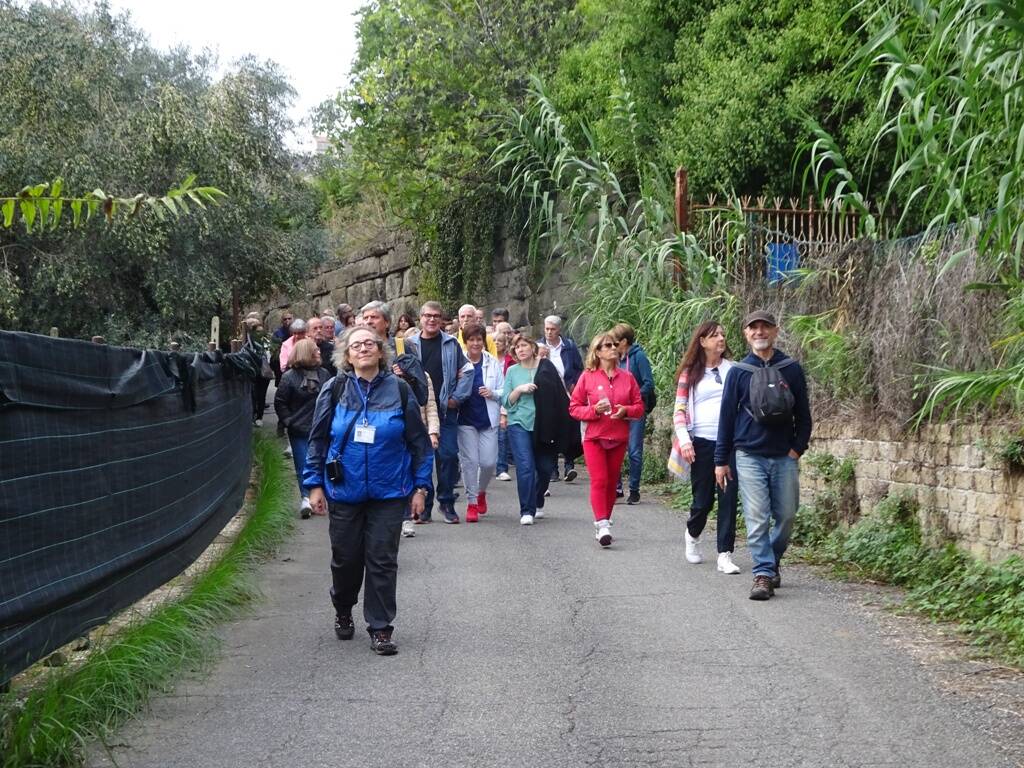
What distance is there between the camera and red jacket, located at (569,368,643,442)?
10.5m

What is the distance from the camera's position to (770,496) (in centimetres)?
848

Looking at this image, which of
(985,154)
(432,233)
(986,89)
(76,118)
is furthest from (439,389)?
(432,233)

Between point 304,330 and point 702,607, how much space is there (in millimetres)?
8680

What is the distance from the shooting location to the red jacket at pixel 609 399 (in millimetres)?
10492

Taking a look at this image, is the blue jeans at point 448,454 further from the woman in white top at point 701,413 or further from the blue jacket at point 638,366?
the woman in white top at point 701,413

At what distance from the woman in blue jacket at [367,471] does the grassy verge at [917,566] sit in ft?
10.2

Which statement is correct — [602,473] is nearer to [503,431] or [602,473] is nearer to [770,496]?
[770,496]

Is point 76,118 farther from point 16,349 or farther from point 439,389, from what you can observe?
point 16,349

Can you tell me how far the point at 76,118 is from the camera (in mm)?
17516

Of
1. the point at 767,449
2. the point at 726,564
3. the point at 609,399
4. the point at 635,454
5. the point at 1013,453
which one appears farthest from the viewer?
the point at 635,454

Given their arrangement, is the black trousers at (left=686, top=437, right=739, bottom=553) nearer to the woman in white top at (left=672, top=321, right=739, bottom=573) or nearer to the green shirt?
the woman in white top at (left=672, top=321, right=739, bottom=573)

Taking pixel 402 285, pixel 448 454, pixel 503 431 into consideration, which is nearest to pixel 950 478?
pixel 448 454

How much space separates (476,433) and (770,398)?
13.5 ft

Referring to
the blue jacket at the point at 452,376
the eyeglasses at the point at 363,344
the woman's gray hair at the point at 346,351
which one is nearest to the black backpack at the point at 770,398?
the woman's gray hair at the point at 346,351
